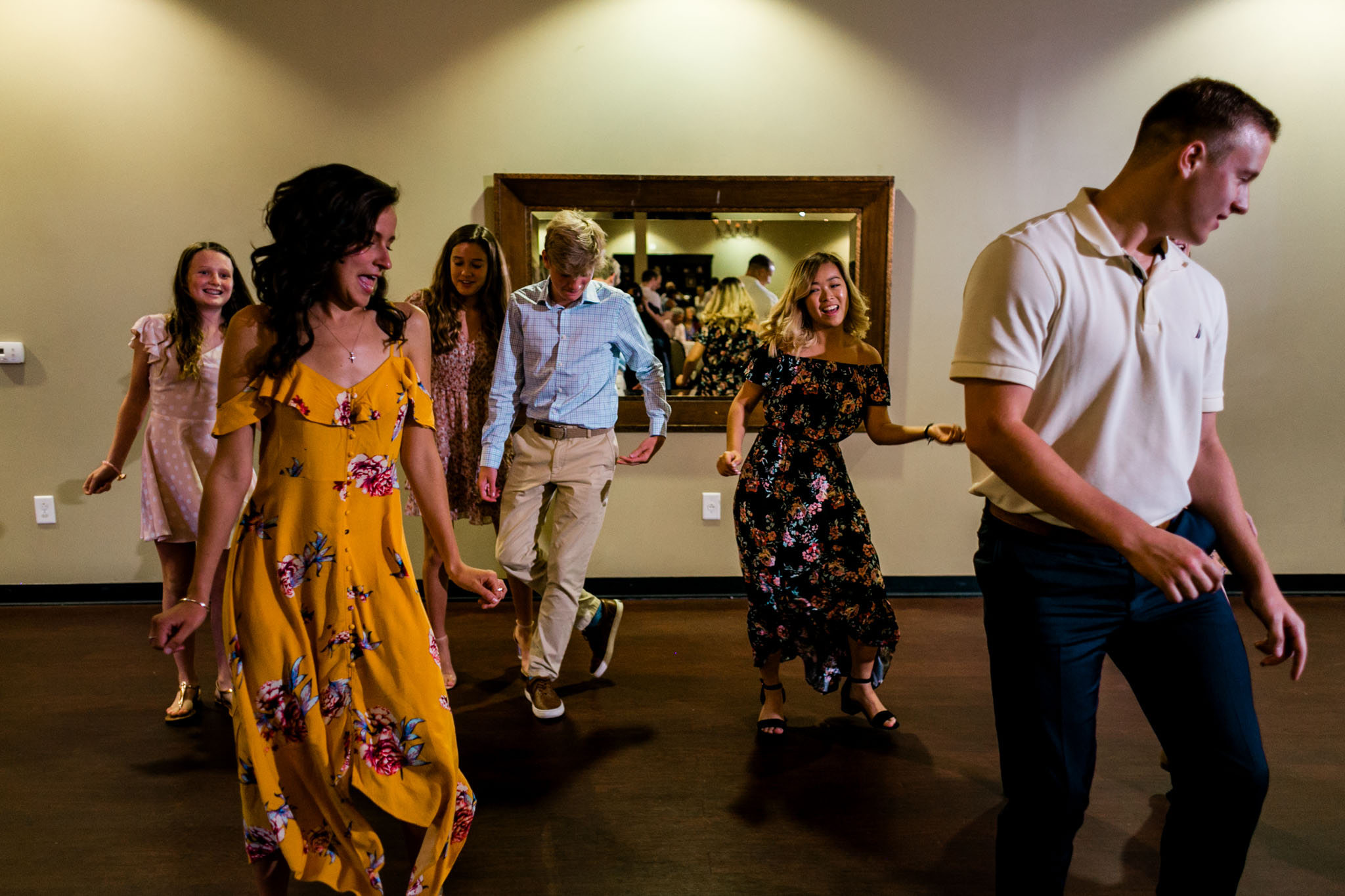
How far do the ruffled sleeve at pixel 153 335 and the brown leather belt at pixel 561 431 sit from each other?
4.22ft

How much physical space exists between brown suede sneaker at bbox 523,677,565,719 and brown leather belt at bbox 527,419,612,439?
2.72 feet

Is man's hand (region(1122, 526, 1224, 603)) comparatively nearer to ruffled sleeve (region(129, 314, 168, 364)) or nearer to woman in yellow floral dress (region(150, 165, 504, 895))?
woman in yellow floral dress (region(150, 165, 504, 895))

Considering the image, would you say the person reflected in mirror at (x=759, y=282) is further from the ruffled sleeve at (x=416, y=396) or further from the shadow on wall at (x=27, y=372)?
the shadow on wall at (x=27, y=372)

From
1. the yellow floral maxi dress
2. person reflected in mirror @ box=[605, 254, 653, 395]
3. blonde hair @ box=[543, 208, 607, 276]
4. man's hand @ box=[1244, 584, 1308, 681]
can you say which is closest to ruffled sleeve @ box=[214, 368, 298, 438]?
the yellow floral maxi dress

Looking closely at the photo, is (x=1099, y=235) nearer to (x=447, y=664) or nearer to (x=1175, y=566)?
(x=1175, y=566)

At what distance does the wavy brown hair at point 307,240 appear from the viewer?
1.47 meters

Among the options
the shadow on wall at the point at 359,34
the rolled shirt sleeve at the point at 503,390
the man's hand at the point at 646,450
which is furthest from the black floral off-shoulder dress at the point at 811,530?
the shadow on wall at the point at 359,34

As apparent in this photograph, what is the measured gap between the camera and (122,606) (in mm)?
3979

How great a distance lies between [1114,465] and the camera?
1329 mm

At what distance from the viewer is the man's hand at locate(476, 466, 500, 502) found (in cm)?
278

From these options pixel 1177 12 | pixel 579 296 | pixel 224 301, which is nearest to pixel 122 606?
pixel 224 301

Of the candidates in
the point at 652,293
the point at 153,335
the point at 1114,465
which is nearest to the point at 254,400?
the point at 1114,465

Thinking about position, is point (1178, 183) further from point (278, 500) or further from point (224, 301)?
point (224, 301)

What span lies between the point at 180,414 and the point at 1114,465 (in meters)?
2.86
